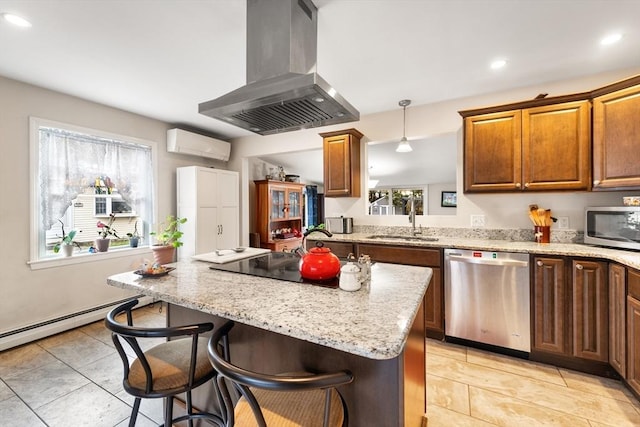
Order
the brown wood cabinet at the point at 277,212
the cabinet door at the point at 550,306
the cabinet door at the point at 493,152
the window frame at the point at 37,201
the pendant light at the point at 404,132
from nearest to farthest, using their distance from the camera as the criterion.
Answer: the cabinet door at the point at 550,306, the cabinet door at the point at 493,152, the window frame at the point at 37,201, the pendant light at the point at 404,132, the brown wood cabinet at the point at 277,212

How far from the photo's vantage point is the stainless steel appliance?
11.8ft

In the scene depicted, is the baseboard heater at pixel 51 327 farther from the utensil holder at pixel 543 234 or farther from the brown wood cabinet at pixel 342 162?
the utensil holder at pixel 543 234

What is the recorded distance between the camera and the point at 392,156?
573cm

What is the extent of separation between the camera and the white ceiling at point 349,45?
1753 millimetres

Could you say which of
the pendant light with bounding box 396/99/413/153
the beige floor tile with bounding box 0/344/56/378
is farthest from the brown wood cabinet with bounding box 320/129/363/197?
the beige floor tile with bounding box 0/344/56/378

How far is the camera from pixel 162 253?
11.3 ft

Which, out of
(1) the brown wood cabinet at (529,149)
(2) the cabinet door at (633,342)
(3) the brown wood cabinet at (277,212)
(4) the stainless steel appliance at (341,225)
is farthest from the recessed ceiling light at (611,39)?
(3) the brown wood cabinet at (277,212)

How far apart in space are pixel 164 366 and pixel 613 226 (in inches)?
127

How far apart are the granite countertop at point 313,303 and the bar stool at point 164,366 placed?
139 mm

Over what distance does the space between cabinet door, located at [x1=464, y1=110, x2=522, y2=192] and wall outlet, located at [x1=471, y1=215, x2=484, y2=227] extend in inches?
15.9

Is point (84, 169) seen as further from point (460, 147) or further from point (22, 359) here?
point (460, 147)

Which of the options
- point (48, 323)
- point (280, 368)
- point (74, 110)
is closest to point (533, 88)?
point (280, 368)

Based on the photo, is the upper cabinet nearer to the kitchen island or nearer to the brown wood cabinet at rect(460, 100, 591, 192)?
the brown wood cabinet at rect(460, 100, 591, 192)

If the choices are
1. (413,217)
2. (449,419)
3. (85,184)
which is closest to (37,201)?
(85,184)
